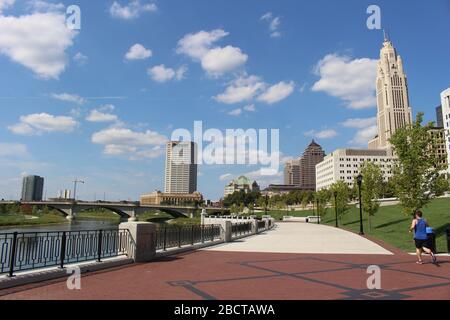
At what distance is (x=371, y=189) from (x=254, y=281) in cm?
2776

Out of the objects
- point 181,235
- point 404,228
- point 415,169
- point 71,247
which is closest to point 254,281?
point 71,247

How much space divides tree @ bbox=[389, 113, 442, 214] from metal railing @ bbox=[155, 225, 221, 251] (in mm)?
10483

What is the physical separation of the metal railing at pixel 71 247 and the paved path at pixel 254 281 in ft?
3.76

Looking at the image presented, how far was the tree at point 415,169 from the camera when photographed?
1998 cm

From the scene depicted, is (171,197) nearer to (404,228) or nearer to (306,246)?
(404,228)

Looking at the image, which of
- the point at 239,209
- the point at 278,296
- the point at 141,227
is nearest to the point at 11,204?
the point at 239,209

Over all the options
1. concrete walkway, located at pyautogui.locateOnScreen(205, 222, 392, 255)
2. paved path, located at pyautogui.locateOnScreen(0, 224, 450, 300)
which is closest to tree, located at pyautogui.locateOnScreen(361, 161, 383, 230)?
concrete walkway, located at pyautogui.locateOnScreen(205, 222, 392, 255)

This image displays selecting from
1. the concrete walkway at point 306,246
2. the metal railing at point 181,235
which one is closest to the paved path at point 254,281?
the metal railing at point 181,235

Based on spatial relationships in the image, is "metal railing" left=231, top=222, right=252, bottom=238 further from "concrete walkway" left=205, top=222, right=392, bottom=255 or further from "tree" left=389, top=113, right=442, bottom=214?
"tree" left=389, top=113, right=442, bottom=214

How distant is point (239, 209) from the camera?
4651 inches

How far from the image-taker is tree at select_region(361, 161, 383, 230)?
33.6 m

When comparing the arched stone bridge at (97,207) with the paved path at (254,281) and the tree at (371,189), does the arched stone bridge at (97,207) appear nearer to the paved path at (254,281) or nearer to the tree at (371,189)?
the tree at (371,189)
